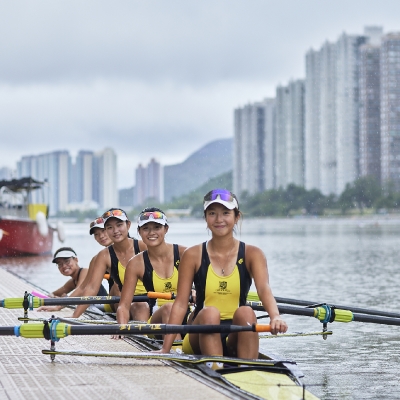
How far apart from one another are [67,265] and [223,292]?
605 cm

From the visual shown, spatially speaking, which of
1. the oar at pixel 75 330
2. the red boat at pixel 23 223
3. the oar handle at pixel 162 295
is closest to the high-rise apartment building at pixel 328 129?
the red boat at pixel 23 223

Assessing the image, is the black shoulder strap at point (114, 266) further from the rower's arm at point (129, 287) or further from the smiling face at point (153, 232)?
the smiling face at point (153, 232)

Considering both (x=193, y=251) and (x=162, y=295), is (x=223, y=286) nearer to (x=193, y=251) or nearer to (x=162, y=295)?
(x=193, y=251)

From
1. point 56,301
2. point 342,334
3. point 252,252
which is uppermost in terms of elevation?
point 252,252

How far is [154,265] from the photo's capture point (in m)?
8.72

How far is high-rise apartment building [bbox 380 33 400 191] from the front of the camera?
500ft

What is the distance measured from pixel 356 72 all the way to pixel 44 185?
5132 inches

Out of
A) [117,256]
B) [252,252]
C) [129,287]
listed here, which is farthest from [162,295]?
[252,252]

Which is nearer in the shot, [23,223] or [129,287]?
[129,287]

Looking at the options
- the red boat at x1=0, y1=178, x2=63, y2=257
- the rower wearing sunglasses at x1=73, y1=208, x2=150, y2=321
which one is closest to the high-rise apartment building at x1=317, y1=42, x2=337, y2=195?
the red boat at x1=0, y1=178, x2=63, y2=257

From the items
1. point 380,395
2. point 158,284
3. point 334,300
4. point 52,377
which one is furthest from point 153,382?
point 334,300

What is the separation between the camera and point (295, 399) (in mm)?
6535

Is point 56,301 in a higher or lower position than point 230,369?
higher

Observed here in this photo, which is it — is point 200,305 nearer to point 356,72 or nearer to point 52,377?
point 52,377
